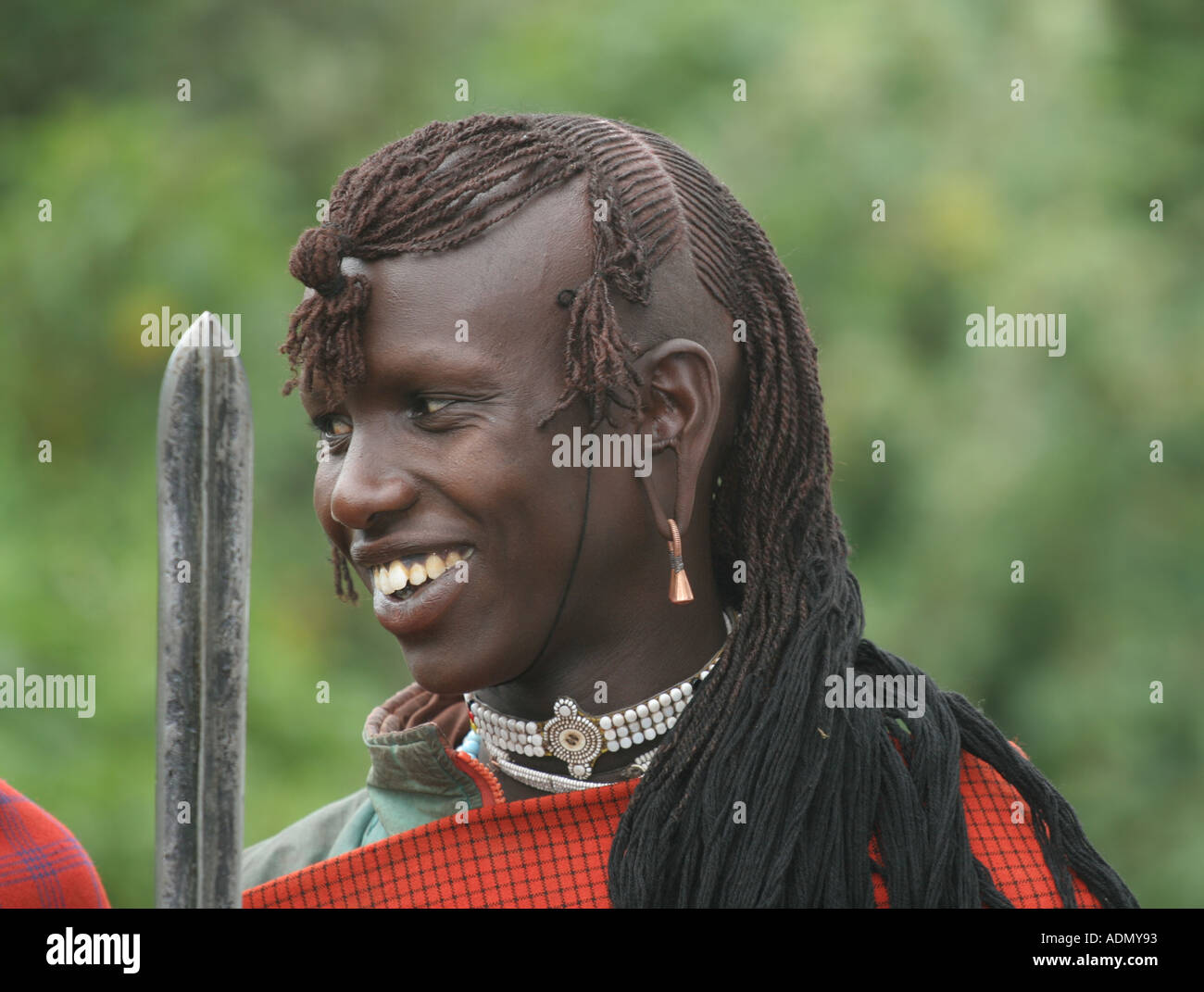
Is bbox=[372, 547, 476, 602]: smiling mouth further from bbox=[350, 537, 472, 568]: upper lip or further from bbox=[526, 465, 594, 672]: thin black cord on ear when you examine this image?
bbox=[526, 465, 594, 672]: thin black cord on ear

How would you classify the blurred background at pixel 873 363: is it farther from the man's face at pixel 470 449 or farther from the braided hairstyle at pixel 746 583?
the man's face at pixel 470 449

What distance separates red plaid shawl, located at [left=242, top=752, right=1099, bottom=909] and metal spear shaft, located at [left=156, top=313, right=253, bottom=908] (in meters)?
0.63

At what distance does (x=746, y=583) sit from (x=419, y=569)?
511 millimetres

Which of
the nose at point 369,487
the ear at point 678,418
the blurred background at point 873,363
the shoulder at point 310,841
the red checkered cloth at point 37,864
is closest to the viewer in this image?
the red checkered cloth at point 37,864

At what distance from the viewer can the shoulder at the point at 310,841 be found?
2740mm

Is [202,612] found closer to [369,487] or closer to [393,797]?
[369,487]

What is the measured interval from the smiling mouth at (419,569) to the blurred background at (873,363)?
2964mm

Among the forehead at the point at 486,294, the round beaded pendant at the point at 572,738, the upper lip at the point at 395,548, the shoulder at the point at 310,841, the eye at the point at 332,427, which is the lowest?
the shoulder at the point at 310,841

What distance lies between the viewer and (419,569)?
2314 mm

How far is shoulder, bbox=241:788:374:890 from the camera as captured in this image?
274 centimetres

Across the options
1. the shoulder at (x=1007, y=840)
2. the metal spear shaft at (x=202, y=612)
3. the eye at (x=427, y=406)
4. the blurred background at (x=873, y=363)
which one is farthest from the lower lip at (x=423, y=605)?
the blurred background at (x=873, y=363)

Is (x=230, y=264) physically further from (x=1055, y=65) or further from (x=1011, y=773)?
(x=1011, y=773)

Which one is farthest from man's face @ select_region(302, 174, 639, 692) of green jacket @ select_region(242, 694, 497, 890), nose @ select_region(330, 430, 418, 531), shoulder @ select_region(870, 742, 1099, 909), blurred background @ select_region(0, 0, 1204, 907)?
blurred background @ select_region(0, 0, 1204, 907)

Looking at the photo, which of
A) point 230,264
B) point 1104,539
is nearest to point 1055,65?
point 1104,539
